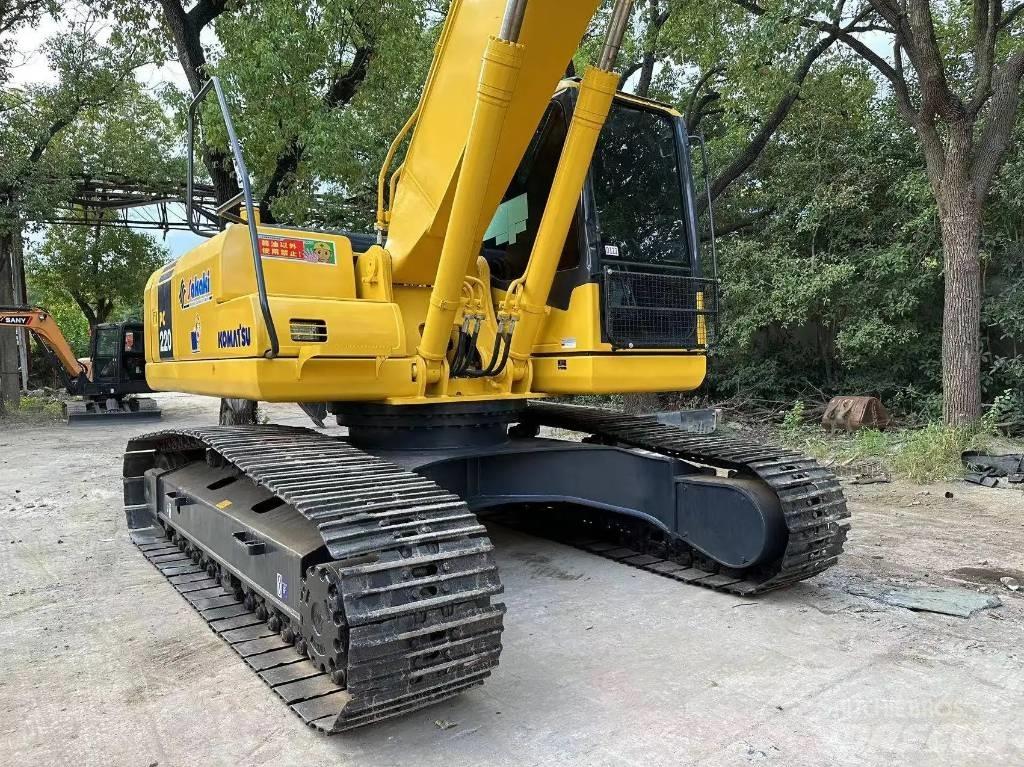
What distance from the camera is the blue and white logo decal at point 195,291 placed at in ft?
14.1

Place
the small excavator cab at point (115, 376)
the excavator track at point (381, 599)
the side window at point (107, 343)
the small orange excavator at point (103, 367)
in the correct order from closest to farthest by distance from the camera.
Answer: the excavator track at point (381, 599), the small orange excavator at point (103, 367), the small excavator cab at point (115, 376), the side window at point (107, 343)

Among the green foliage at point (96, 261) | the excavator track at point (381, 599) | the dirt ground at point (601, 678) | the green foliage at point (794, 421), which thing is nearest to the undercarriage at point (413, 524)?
the excavator track at point (381, 599)

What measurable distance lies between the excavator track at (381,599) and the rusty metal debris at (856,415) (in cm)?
845

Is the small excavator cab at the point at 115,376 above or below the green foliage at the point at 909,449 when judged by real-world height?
→ above

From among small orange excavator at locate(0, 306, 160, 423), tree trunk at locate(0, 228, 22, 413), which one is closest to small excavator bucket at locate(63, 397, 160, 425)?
small orange excavator at locate(0, 306, 160, 423)

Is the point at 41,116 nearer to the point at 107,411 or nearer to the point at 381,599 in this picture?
the point at 107,411

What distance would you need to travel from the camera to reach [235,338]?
389 cm

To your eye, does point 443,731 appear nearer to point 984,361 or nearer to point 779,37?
point 779,37

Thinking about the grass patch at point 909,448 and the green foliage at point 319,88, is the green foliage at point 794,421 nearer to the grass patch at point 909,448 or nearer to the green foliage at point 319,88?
the grass patch at point 909,448

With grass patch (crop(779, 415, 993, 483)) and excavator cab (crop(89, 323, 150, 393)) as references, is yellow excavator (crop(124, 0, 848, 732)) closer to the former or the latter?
grass patch (crop(779, 415, 993, 483))

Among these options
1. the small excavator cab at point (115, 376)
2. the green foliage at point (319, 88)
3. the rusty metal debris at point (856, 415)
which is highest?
the green foliage at point (319, 88)

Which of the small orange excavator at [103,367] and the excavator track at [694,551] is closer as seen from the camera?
the excavator track at [694,551]

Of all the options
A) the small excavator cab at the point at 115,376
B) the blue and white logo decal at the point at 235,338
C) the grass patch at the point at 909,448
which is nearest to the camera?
the blue and white logo decal at the point at 235,338

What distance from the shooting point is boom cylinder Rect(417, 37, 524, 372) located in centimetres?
322
